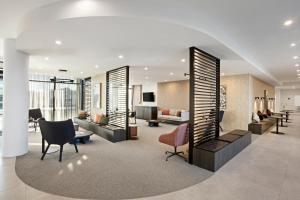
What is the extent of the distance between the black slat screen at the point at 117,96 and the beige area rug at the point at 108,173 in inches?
86.4

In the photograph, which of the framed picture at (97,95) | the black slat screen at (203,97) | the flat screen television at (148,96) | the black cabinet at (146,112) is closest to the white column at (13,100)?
the black slat screen at (203,97)

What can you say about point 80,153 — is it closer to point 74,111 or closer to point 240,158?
point 240,158

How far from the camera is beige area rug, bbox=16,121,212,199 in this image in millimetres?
2678

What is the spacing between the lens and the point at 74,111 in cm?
1075

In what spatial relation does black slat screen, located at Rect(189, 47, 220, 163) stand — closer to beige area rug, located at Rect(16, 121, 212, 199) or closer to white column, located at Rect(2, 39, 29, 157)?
beige area rug, located at Rect(16, 121, 212, 199)

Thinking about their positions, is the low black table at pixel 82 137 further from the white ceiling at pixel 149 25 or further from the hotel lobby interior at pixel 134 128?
the white ceiling at pixel 149 25

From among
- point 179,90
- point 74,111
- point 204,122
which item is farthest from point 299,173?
point 74,111

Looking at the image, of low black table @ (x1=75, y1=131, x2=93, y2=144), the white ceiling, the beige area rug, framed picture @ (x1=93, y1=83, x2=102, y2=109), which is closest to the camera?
the white ceiling

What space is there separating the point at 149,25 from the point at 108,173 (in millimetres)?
2862

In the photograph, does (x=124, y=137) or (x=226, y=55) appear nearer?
(x=226, y=55)

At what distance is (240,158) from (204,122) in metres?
1.24

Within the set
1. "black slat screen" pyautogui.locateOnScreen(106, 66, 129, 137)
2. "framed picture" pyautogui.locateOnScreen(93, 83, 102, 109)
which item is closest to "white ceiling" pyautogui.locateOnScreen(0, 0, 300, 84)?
"black slat screen" pyautogui.locateOnScreen(106, 66, 129, 137)

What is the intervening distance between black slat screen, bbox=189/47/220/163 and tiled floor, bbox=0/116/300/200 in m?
0.88

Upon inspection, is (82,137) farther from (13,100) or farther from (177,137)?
(177,137)
